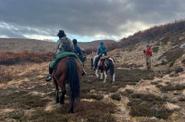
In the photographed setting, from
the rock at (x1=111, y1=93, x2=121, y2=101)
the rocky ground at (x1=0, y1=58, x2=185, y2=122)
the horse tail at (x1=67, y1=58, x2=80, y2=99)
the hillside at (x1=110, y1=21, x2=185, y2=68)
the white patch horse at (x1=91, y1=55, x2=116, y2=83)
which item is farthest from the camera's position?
the hillside at (x1=110, y1=21, x2=185, y2=68)

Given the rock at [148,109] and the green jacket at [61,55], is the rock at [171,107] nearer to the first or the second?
the rock at [148,109]

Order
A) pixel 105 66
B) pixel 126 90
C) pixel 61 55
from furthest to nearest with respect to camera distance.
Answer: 1. pixel 105 66
2. pixel 126 90
3. pixel 61 55

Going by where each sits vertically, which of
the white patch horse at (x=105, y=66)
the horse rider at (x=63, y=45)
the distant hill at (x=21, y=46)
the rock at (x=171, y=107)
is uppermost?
the distant hill at (x=21, y=46)

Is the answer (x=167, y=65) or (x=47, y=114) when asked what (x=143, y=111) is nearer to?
(x=47, y=114)

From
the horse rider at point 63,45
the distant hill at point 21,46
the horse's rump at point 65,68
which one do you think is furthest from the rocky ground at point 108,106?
the distant hill at point 21,46

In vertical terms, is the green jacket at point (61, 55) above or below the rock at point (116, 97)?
above

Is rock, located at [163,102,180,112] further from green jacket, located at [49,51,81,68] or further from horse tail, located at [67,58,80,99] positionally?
green jacket, located at [49,51,81,68]

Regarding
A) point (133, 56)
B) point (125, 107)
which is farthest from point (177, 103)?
point (133, 56)

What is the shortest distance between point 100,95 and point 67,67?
4948 mm

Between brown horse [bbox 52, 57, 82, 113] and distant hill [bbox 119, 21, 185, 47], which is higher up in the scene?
distant hill [bbox 119, 21, 185, 47]

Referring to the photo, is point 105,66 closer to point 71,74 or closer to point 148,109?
point 148,109

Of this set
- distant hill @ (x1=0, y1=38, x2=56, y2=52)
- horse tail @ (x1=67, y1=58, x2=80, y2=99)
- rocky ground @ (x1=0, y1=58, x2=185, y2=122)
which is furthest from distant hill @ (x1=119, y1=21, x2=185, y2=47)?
distant hill @ (x1=0, y1=38, x2=56, y2=52)

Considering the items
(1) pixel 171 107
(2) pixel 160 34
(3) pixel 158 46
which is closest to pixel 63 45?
(1) pixel 171 107

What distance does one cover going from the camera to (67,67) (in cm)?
1630
